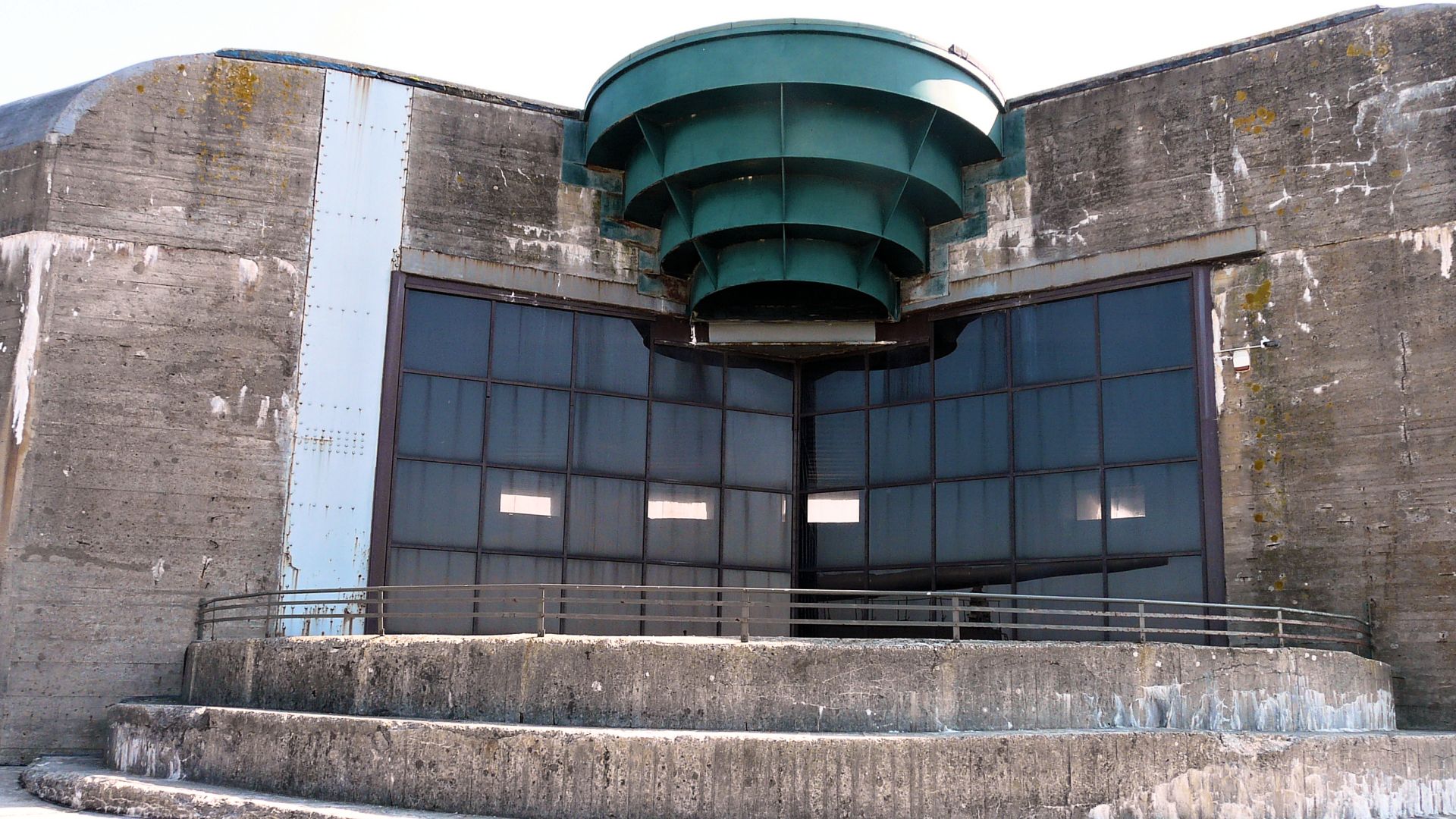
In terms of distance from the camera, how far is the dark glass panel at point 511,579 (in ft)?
65.0

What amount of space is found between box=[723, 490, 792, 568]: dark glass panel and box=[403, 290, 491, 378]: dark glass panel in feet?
16.2

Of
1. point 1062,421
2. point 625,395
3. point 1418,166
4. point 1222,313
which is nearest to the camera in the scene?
point 1418,166

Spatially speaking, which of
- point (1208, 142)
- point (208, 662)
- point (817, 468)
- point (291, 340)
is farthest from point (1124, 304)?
point (208, 662)

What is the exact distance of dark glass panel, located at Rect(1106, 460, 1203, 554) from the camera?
18.6 m

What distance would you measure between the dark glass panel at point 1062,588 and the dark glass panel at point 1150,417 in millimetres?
1776

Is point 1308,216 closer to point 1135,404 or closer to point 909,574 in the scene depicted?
point 1135,404

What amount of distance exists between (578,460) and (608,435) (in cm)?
70

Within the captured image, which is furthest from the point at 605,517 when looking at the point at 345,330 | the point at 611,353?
the point at 345,330

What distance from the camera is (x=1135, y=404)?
19.4m

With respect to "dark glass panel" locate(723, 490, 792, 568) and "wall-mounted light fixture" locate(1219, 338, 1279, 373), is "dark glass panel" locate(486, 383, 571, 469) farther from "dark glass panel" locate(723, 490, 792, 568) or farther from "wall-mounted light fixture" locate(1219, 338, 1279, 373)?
"wall-mounted light fixture" locate(1219, 338, 1279, 373)

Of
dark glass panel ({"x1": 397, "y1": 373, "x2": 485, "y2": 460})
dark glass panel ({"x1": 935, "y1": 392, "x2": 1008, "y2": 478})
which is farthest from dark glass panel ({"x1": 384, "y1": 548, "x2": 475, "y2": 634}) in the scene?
dark glass panel ({"x1": 935, "y1": 392, "x2": 1008, "y2": 478})

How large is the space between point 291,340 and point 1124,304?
42.2 feet

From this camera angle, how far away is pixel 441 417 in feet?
65.9

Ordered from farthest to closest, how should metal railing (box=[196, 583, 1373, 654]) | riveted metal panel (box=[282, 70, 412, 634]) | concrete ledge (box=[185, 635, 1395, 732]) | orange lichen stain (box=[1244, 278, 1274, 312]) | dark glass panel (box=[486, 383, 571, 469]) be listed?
dark glass panel (box=[486, 383, 571, 469]), riveted metal panel (box=[282, 70, 412, 634]), orange lichen stain (box=[1244, 278, 1274, 312]), metal railing (box=[196, 583, 1373, 654]), concrete ledge (box=[185, 635, 1395, 732])
